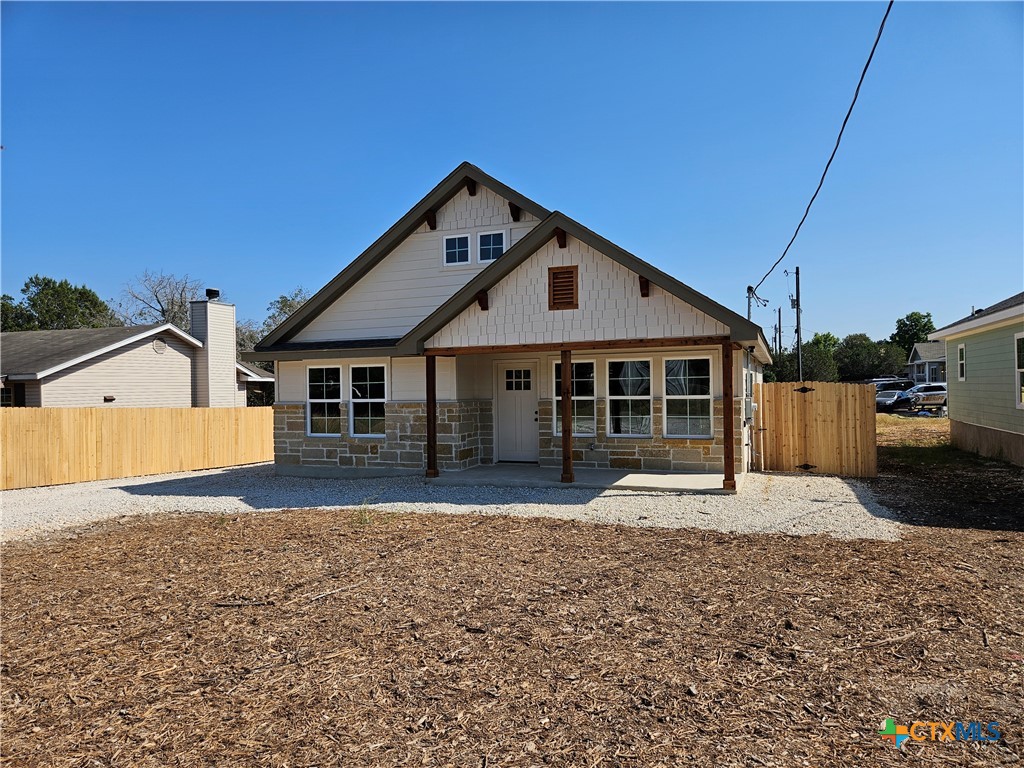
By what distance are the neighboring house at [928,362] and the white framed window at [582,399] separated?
148 ft

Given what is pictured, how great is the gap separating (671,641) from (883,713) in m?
1.41

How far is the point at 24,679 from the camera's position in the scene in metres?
4.15

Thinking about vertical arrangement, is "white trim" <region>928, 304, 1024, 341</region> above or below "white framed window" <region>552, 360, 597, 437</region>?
above

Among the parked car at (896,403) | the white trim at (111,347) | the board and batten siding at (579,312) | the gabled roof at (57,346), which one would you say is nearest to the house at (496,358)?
the board and batten siding at (579,312)

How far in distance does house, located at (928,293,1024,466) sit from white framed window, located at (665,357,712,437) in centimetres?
732

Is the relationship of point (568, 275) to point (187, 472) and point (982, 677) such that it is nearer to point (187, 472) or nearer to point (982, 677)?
point (982, 677)

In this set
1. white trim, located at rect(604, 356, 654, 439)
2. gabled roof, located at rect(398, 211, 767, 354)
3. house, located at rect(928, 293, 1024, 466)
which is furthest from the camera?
house, located at rect(928, 293, 1024, 466)

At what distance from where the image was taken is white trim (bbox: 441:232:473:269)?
13859mm

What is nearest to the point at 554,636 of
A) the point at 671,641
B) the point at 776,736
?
the point at 671,641

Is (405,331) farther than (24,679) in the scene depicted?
Yes

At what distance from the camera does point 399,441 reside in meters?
13.4

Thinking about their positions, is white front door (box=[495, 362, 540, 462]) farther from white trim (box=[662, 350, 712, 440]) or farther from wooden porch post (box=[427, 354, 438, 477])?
white trim (box=[662, 350, 712, 440])

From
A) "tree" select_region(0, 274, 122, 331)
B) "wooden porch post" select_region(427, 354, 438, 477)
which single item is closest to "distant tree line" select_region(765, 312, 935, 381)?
"wooden porch post" select_region(427, 354, 438, 477)

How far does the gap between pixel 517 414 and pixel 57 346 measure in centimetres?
1742
